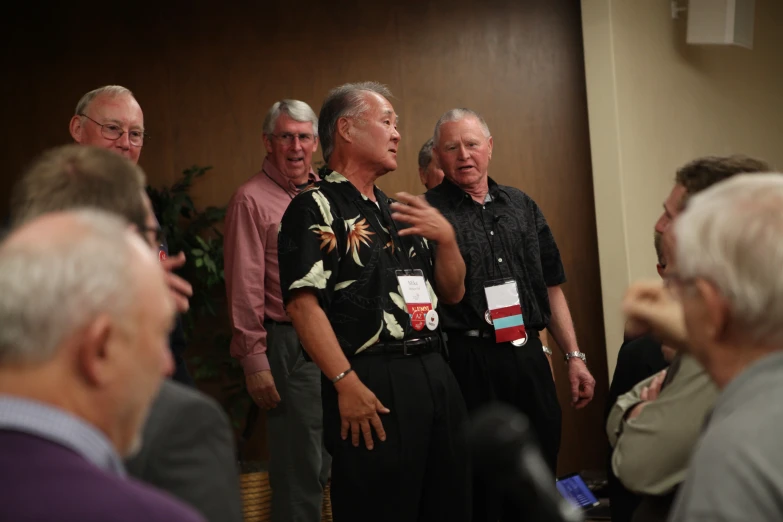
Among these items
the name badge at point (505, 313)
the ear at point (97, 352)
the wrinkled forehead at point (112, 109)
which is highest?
the wrinkled forehead at point (112, 109)

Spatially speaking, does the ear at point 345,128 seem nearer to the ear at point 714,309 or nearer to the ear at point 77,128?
the ear at point 77,128

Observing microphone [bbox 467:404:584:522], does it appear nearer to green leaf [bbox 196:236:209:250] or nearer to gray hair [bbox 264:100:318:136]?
gray hair [bbox 264:100:318:136]

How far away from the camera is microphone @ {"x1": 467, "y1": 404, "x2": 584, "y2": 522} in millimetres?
→ 844

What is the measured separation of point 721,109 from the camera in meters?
5.37

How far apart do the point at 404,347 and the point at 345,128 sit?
2.55ft

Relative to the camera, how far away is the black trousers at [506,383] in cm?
331

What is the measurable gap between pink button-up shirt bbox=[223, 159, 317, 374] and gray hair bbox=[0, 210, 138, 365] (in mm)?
2776

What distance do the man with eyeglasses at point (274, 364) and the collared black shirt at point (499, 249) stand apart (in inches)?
31.5

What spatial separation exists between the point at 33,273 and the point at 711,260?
2.75 ft

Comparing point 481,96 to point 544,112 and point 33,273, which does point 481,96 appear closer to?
point 544,112

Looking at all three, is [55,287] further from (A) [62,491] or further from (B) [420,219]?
(B) [420,219]

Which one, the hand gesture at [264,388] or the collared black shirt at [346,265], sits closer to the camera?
the collared black shirt at [346,265]

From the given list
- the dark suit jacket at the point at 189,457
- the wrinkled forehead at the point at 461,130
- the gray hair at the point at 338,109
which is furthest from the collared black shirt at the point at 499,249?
the dark suit jacket at the point at 189,457

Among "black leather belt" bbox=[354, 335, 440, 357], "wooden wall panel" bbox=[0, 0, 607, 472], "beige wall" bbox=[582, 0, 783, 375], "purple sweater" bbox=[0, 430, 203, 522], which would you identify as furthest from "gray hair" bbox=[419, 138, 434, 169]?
"purple sweater" bbox=[0, 430, 203, 522]
